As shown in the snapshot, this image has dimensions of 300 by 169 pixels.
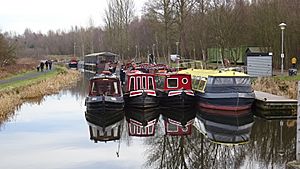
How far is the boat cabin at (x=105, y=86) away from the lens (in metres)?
23.9

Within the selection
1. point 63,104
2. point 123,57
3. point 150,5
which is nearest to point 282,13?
point 150,5

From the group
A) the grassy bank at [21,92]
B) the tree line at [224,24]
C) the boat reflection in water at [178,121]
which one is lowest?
the boat reflection in water at [178,121]

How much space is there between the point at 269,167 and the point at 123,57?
59.7 m

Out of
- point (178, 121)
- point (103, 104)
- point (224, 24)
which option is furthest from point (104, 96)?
point (224, 24)

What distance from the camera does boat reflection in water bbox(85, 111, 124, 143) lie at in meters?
18.0

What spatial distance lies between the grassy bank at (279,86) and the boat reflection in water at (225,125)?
4306mm

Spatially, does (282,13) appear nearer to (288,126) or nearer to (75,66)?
(288,126)

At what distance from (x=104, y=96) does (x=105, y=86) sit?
1678 millimetres

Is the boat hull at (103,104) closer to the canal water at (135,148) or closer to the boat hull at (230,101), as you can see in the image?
the canal water at (135,148)

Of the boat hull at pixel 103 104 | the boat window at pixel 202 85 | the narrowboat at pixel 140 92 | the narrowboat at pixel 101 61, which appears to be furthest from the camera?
the narrowboat at pixel 101 61

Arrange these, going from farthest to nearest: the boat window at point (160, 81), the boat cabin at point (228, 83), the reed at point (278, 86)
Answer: the boat window at point (160, 81)
the reed at point (278, 86)
the boat cabin at point (228, 83)

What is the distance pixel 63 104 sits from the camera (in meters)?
28.4

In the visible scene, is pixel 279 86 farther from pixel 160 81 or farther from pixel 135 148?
pixel 135 148

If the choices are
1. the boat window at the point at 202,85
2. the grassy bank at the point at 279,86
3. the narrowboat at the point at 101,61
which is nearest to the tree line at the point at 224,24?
the narrowboat at the point at 101,61
